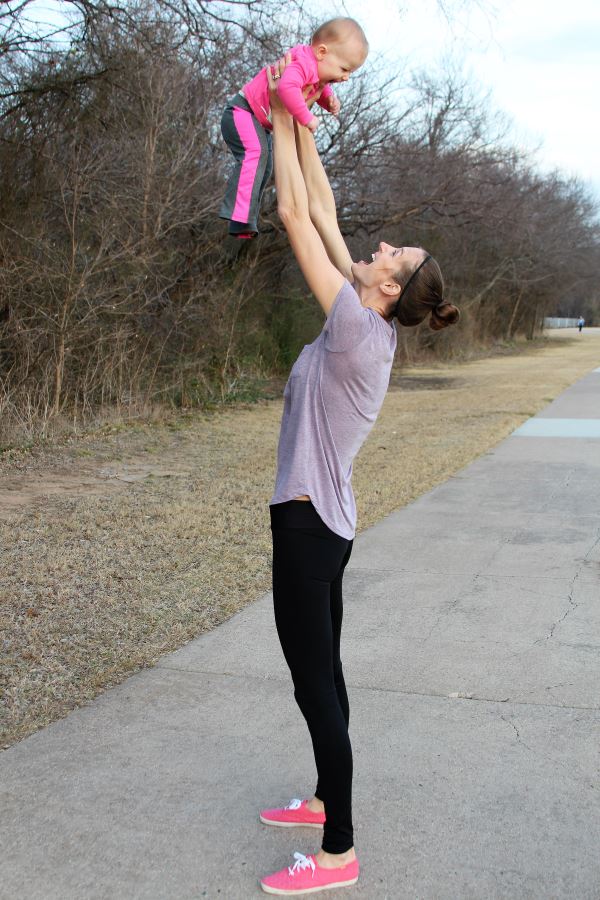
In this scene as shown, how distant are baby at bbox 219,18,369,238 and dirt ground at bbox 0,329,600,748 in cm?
218

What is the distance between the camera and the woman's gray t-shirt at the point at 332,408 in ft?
8.76

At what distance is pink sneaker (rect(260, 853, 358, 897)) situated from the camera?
275cm

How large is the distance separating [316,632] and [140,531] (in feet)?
15.4

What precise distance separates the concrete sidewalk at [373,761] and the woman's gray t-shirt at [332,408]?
1.06 meters

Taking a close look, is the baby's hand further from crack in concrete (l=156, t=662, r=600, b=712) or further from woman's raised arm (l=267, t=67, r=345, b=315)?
crack in concrete (l=156, t=662, r=600, b=712)

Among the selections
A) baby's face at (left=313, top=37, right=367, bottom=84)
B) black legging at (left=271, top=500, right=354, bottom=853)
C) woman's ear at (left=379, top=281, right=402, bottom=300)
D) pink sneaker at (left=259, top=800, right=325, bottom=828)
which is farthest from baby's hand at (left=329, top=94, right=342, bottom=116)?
pink sneaker at (left=259, top=800, right=325, bottom=828)

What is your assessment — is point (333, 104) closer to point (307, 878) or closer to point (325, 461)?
point (325, 461)

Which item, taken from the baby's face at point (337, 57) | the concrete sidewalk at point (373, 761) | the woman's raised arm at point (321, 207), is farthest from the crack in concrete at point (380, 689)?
the baby's face at point (337, 57)

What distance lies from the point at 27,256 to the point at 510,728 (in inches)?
381

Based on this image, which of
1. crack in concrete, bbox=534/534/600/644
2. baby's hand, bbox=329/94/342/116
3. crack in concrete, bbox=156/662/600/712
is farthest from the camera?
crack in concrete, bbox=534/534/600/644

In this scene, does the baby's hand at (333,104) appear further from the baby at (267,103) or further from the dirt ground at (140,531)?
the dirt ground at (140,531)

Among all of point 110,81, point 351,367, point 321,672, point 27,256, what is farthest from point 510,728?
point 110,81

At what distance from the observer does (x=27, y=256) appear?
39.2 feet

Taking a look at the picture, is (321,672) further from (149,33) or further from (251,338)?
(251,338)
